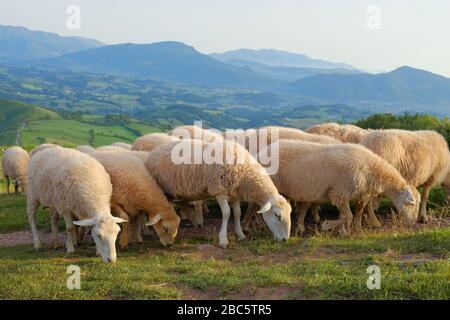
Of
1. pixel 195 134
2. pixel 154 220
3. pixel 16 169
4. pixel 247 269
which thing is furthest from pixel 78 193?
pixel 16 169

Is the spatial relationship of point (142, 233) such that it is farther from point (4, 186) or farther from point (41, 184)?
point (4, 186)

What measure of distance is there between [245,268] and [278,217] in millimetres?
2826

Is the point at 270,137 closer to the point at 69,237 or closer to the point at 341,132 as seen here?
the point at 341,132

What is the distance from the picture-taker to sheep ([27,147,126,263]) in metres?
9.98

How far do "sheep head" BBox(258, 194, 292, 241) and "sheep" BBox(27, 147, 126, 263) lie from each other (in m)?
3.40

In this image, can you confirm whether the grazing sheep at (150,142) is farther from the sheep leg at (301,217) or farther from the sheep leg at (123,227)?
the sheep leg at (301,217)

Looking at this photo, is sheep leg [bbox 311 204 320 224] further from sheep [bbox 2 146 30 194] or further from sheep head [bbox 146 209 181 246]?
sheep [bbox 2 146 30 194]

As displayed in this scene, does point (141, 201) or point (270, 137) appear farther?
point (270, 137)

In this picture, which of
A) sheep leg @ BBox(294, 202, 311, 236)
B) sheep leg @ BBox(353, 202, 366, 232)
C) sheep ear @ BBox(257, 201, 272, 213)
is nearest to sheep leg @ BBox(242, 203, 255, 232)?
sheep leg @ BBox(294, 202, 311, 236)

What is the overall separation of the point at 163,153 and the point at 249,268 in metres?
4.82

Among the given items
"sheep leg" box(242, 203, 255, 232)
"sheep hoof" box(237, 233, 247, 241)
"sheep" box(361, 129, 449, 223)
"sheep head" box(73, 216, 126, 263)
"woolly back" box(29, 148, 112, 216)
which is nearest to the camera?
"sheep head" box(73, 216, 126, 263)

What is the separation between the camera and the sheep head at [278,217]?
11.2m

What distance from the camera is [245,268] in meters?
8.67

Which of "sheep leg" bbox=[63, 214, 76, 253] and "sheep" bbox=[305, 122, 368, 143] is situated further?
"sheep" bbox=[305, 122, 368, 143]
